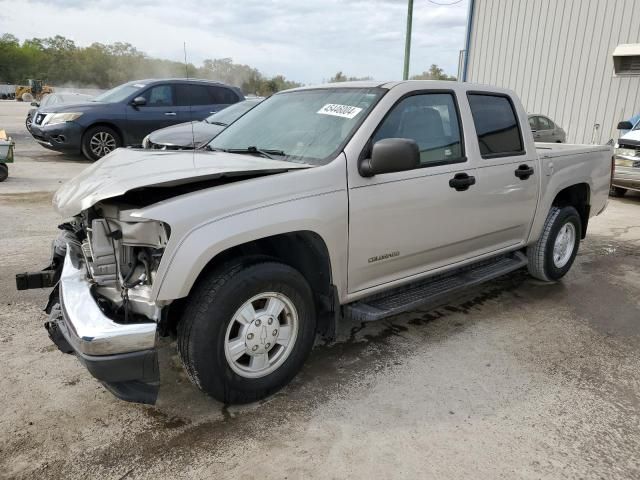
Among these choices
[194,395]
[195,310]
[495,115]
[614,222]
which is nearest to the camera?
[195,310]

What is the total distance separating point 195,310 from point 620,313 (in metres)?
3.78

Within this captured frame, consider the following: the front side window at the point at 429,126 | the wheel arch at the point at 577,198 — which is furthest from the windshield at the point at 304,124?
the wheel arch at the point at 577,198

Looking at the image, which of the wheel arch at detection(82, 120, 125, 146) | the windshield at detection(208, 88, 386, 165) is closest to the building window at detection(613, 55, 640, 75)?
the wheel arch at detection(82, 120, 125, 146)

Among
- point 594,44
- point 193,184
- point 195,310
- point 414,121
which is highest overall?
point 594,44

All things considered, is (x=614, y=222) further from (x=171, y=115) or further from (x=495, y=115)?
(x=171, y=115)

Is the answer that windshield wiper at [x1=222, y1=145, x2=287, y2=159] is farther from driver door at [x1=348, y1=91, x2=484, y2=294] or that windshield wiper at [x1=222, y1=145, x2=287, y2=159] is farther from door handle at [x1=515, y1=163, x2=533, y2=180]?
door handle at [x1=515, y1=163, x2=533, y2=180]

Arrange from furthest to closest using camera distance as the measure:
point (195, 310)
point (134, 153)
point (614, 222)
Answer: point (614, 222) < point (134, 153) < point (195, 310)

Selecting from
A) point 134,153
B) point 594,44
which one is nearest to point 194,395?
point 134,153

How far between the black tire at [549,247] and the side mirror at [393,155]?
2.42 metres

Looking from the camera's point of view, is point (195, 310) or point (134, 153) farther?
point (134, 153)

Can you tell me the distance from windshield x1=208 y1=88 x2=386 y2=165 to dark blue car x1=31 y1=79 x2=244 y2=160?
8364mm

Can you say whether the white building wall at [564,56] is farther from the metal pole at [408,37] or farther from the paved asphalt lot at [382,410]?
the paved asphalt lot at [382,410]

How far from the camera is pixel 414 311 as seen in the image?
4.41m

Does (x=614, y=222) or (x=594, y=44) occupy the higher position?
(x=594, y=44)
